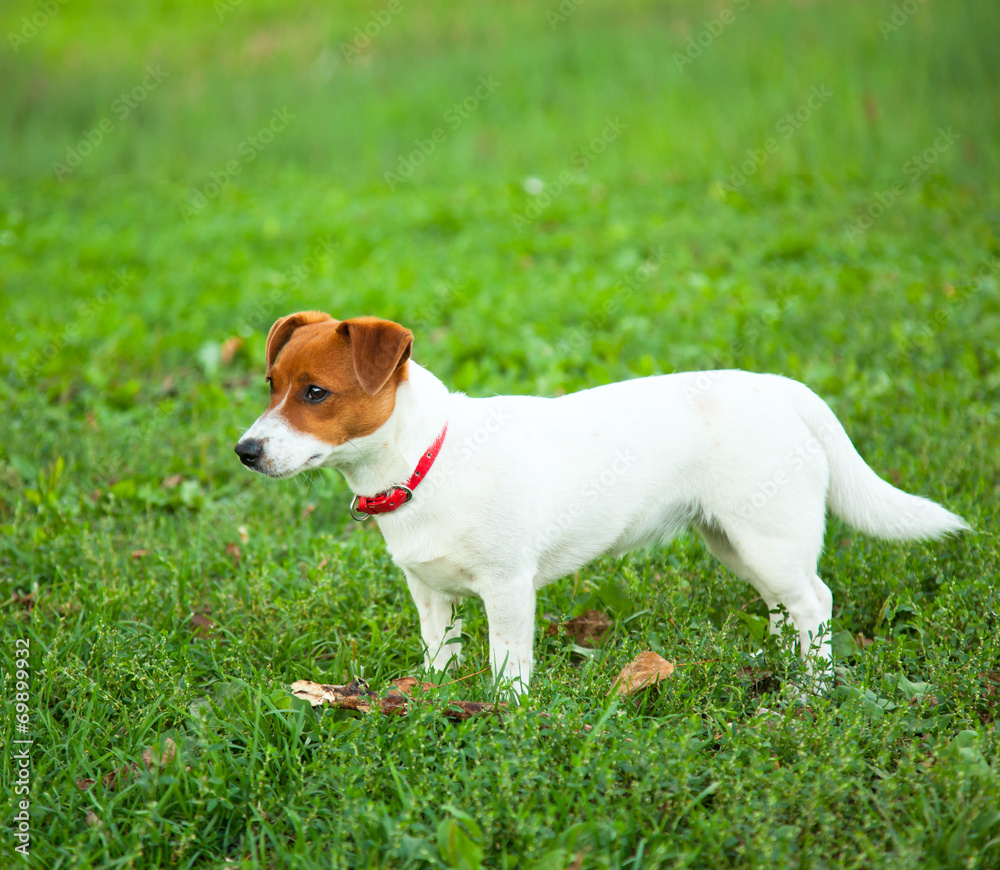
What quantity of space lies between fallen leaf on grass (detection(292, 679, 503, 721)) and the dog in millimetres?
161

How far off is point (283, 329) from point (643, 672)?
68.0 inches

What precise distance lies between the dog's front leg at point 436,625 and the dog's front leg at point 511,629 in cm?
22

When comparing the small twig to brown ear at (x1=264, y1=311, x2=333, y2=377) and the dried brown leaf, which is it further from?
brown ear at (x1=264, y1=311, x2=333, y2=377)

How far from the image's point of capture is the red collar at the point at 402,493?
2.82m

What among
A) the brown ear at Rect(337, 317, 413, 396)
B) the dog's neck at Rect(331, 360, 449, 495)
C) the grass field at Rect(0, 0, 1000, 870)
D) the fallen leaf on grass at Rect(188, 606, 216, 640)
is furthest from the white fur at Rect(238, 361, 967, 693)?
the fallen leaf on grass at Rect(188, 606, 216, 640)

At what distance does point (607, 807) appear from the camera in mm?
2266

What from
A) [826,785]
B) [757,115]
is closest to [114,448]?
[826,785]

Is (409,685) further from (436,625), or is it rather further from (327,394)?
(327,394)

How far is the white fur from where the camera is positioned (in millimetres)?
2805

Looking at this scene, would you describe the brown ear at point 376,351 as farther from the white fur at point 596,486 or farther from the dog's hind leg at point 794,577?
the dog's hind leg at point 794,577

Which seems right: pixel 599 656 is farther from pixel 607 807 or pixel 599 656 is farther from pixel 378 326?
pixel 378 326

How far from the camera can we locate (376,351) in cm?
268

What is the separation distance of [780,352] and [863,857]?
4.07m

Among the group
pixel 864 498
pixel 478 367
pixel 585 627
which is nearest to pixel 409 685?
pixel 585 627
